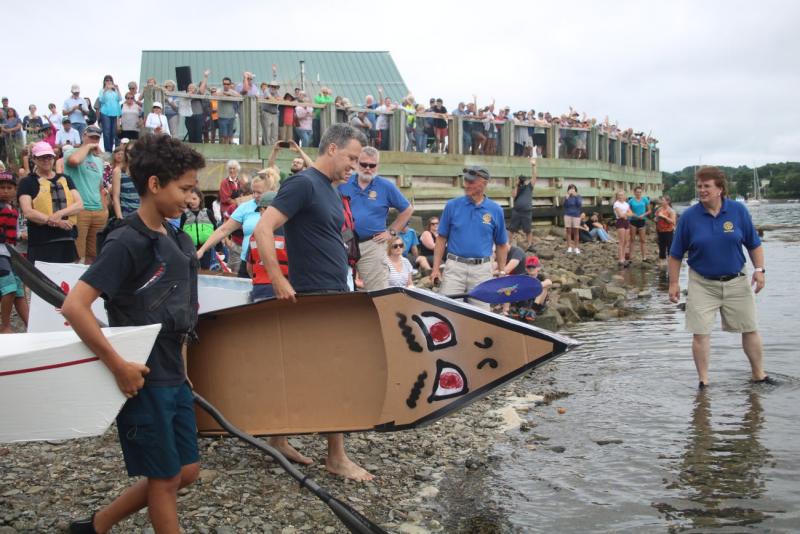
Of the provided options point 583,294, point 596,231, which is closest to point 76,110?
point 583,294

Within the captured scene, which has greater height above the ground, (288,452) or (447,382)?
(447,382)

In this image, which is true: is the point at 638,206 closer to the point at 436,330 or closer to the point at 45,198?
the point at 45,198

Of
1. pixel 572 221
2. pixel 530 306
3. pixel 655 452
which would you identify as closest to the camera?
pixel 655 452

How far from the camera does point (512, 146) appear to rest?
25203 mm

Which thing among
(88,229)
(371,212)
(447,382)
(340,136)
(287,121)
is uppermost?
(287,121)

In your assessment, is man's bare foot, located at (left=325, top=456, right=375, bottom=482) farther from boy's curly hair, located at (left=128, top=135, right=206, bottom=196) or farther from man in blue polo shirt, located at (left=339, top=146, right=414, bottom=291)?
boy's curly hair, located at (left=128, top=135, right=206, bottom=196)

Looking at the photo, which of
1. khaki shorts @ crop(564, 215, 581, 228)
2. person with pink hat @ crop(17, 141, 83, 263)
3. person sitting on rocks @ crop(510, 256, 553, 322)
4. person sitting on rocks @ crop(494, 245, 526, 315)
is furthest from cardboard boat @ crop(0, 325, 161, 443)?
khaki shorts @ crop(564, 215, 581, 228)

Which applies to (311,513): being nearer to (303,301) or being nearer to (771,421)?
(303,301)

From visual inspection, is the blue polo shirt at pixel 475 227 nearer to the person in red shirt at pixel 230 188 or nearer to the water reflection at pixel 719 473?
the water reflection at pixel 719 473

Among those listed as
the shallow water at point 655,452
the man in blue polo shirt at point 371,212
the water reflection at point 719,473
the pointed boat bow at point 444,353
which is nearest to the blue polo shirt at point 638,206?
the shallow water at point 655,452

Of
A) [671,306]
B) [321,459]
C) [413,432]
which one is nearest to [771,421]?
[413,432]

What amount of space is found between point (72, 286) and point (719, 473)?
4.69 m

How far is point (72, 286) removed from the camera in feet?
18.3

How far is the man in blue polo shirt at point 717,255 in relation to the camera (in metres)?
7.41
